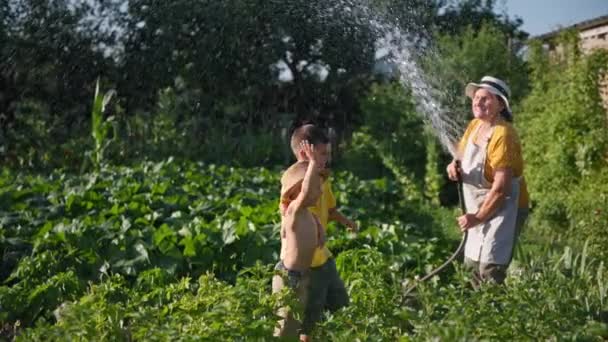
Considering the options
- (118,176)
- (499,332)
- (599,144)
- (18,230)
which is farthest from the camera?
(118,176)

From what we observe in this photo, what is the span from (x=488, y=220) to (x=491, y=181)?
170mm

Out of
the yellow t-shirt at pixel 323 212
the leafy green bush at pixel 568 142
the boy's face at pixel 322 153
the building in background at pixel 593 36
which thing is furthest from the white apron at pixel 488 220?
the building in background at pixel 593 36

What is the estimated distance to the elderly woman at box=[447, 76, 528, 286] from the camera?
3885 mm

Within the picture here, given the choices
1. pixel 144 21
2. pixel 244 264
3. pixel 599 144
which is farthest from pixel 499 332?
pixel 144 21

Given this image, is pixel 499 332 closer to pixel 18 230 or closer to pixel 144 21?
pixel 18 230

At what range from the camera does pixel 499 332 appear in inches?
113

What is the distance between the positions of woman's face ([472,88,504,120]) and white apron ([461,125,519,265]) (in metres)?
0.08

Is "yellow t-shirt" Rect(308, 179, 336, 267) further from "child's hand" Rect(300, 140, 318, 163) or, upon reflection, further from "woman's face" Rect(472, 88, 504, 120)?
"woman's face" Rect(472, 88, 504, 120)

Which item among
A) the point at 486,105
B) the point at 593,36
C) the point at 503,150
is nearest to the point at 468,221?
the point at 503,150

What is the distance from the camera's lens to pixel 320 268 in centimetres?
370

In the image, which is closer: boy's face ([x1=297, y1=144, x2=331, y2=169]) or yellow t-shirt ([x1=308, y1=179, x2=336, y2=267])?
boy's face ([x1=297, y1=144, x2=331, y2=169])

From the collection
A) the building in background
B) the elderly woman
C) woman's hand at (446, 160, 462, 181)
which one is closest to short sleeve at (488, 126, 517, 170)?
the elderly woman

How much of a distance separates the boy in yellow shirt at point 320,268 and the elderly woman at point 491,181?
0.58 metres

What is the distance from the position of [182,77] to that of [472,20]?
14.6 ft
